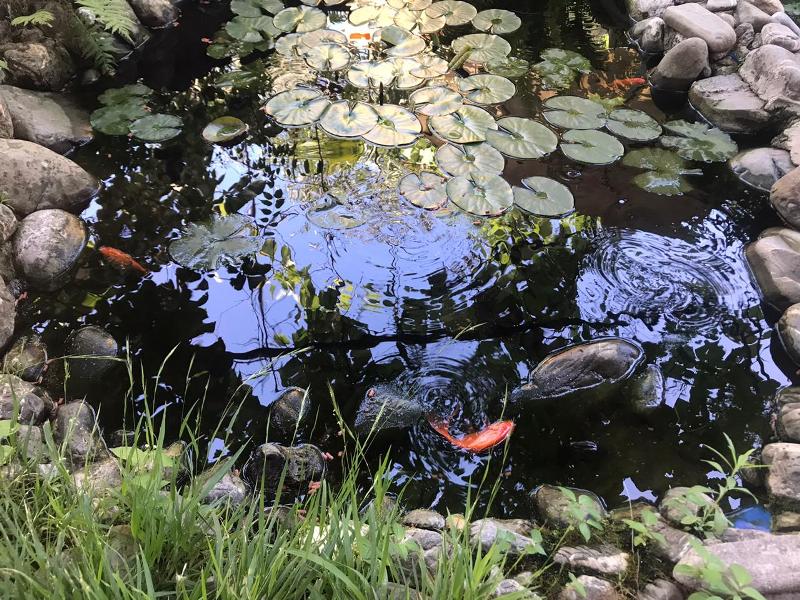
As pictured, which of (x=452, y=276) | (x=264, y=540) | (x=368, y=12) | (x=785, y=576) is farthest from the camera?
(x=368, y=12)

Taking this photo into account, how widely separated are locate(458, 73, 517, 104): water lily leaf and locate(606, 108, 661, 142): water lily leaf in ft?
2.41

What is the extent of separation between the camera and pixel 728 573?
1.54 metres

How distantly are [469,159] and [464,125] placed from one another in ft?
1.22

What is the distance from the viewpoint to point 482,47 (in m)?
4.73

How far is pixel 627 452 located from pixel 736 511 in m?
0.41

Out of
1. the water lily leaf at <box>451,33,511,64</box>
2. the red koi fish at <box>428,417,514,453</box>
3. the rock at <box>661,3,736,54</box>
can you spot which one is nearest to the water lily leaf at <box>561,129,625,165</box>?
the water lily leaf at <box>451,33,511,64</box>

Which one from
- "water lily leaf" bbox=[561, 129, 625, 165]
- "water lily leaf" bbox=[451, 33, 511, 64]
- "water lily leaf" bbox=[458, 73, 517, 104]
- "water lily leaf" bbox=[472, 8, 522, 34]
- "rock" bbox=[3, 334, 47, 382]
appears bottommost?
"rock" bbox=[3, 334, 47, 382]

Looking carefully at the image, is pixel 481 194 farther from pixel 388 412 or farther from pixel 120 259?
pixel 120 259

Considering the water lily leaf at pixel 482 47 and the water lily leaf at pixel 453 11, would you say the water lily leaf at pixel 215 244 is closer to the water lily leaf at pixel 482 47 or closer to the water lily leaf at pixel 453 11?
the water lily leaf at pixel 482 47

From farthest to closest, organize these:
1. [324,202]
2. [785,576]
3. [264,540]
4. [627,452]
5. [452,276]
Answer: [324,202] < [452,276] < [627,452] < [785,576] < [264,540]

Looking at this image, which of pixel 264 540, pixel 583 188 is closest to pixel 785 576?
pixel 264 540

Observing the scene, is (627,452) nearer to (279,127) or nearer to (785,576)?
(785,576)

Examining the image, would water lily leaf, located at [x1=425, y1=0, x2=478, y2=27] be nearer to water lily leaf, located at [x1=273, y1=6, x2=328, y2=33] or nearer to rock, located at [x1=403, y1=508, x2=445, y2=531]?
water lily leaf, located at [x1=273, y1=6, x2=328, y2=33]

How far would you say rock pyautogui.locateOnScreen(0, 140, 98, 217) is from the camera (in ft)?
10.1
